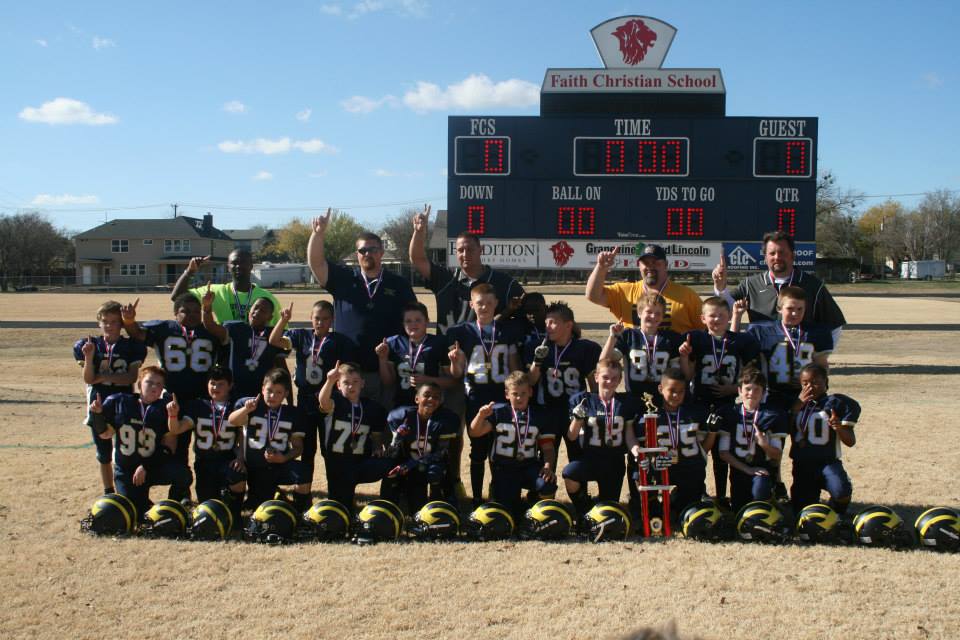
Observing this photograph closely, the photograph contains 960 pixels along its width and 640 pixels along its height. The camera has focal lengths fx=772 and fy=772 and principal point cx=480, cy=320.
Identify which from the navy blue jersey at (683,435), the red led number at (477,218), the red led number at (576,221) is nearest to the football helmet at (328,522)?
the navy blue jersey at (683,435)

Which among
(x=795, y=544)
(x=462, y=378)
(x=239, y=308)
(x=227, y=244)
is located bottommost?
(x=795, y=544)

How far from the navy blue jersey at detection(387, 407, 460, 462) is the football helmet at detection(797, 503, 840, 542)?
8.40ft

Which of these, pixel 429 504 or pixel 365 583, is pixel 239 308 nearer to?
pixel 429 504

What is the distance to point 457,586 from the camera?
4.45 meters

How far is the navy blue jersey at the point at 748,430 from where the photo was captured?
5.67 metres

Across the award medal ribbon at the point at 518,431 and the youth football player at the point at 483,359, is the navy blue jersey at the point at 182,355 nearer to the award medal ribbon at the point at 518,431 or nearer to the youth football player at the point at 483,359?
the youth football player at the point at 483,359

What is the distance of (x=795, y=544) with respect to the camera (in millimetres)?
5207

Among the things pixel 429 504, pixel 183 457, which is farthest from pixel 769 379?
pixel 183 457

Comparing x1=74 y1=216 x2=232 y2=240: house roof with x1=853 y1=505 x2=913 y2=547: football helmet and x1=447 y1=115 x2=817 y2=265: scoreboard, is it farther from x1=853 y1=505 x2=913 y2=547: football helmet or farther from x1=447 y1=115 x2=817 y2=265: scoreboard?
x1=853 y1=505 x2=913 y2=547: football helmet

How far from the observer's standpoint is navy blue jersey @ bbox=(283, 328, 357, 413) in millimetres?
6238

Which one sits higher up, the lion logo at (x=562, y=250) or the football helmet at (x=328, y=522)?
the lion logo at (x=562, y=250)

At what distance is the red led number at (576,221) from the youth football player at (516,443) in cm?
929

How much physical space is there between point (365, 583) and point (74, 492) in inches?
130

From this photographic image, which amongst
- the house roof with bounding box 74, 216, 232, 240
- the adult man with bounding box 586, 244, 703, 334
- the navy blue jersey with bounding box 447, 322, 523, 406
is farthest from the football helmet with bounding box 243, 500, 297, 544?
the house roof with bounding box 74, 216, 232, 240
